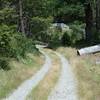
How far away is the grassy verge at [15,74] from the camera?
61.1ft

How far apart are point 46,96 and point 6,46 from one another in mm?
8286

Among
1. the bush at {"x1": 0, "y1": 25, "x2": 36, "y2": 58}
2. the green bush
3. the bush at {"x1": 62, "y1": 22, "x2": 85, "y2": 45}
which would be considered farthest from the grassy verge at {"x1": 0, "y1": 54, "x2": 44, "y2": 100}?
the green bush

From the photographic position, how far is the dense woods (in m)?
25.3

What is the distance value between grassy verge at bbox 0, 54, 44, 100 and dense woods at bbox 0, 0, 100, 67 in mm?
853

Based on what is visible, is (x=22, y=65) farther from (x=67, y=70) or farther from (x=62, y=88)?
(x=62, y=88)

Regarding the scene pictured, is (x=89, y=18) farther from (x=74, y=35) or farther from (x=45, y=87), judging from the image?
(x=45, y=87)

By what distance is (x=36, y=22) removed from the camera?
2203 inches

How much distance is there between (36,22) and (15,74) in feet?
112

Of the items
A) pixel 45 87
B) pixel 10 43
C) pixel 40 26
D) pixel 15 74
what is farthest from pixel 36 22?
pixel 45 87

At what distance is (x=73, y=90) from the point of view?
1869 centimetres

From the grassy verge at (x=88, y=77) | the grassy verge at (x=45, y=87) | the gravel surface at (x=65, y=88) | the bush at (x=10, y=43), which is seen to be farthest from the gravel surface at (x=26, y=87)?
the bush at (x=10, y=43)

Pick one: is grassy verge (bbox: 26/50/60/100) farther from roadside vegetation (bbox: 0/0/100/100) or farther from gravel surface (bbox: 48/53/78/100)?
gravel surface (bbox: 48/53/78/100)

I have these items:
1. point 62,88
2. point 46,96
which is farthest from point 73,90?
point 46,96

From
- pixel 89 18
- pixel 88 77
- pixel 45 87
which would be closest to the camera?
pixel 45 87
